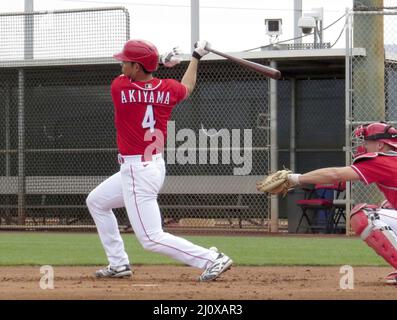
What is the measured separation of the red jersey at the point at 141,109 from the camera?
7.30 metres

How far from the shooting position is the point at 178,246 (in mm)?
7215

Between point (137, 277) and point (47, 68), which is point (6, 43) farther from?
point (137, 277)

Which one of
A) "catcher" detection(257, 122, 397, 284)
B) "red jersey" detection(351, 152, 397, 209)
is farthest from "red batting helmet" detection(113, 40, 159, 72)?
"red jersey" detection(351, 152, 397, 209)

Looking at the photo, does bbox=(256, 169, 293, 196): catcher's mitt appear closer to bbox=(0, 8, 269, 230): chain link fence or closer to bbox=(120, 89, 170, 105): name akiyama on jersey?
bbox=(120, 89, 170, 105): name akiyama on jersey

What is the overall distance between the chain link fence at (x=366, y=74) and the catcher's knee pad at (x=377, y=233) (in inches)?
280

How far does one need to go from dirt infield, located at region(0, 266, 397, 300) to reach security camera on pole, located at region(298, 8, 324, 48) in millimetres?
7952

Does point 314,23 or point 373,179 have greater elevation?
point 314,23

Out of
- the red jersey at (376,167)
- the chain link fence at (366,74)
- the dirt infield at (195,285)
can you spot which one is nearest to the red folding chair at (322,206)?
the chain link fence at (366,74)

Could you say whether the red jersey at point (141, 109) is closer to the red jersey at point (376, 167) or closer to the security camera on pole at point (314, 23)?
the red jersey at point (376, 167)

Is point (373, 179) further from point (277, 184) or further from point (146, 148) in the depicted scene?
point (146, 148)

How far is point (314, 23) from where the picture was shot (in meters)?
16.2

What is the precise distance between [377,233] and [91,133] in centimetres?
1064

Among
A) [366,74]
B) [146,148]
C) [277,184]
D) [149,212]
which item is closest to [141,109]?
[146,148]

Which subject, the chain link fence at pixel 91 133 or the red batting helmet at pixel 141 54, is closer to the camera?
the red batting helmet at pixel 141 54
